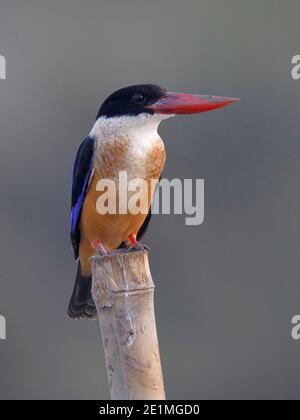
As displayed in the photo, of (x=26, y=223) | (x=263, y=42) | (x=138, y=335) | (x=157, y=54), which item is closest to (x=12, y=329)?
(x=26, y=223)

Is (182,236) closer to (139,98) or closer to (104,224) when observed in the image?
(104,224)

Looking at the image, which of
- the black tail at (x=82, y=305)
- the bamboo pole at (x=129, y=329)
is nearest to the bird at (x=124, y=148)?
the black tail at (x=82, y=305)

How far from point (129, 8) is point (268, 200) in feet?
18.0

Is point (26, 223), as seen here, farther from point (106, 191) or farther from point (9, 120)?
point (106, 191)

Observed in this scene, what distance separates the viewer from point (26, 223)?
47.4 ft

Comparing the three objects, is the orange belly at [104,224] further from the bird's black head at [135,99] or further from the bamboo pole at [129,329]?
the bamboo pole at [129,329]

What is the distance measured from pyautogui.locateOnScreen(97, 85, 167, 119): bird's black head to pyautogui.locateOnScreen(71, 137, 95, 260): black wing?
0.61ft

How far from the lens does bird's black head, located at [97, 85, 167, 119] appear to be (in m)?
5.49

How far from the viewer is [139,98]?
5.50 meters

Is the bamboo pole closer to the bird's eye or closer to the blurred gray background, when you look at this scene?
the bird's eye

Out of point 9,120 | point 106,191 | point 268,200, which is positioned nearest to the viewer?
point 106,191

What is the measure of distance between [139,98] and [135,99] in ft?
0.06

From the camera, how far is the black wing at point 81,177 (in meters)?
5.57

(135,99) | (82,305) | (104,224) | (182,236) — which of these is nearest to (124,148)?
(135,99)
